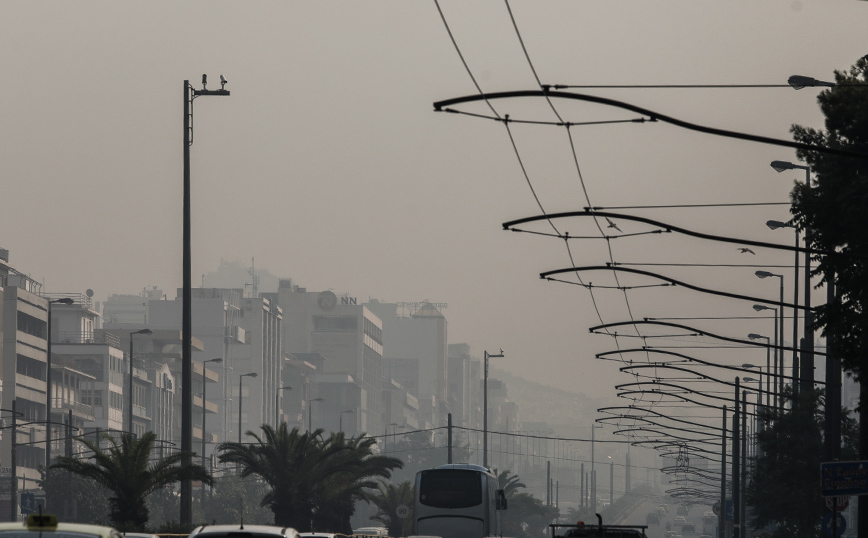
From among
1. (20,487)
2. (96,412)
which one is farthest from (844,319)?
(96,412)

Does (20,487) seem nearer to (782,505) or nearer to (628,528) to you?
(782,505)

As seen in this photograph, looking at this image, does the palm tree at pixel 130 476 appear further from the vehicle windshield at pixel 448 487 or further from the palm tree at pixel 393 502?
the palm tree at pixel 393 502

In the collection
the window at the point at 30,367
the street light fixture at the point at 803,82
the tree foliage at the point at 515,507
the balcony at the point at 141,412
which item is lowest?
the tree foliage at the point at 515,507

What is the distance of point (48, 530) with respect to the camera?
1130cm

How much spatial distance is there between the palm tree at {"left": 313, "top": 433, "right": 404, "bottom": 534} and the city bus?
1022 centimetres

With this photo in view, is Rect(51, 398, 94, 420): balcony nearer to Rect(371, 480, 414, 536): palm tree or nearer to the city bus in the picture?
Rect(371, 480, 414, 536): palm tree

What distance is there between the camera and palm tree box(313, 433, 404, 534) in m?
58.6

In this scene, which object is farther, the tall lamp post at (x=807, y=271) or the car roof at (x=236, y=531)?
the tall lamp post at (x=807, y=271)

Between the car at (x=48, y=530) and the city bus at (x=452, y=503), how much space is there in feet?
116

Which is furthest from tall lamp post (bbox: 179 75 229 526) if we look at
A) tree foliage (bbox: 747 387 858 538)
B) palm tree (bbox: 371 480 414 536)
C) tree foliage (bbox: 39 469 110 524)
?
tree foliage (bbox: 39 469 110 524)

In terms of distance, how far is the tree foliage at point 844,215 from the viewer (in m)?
24.2

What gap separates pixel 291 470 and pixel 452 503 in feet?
35.8

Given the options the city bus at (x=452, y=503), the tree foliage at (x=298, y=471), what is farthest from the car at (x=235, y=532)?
the tree foliage at (x=298, y=471)

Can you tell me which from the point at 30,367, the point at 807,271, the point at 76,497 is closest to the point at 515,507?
the point at 30,367
